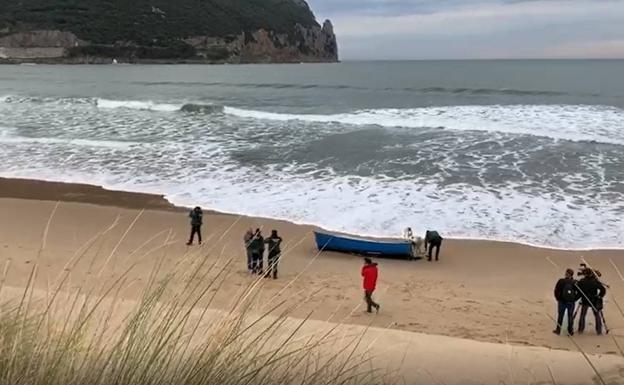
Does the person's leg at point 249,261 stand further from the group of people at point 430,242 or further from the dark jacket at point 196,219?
the group of people at point 430,242

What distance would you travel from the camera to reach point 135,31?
149 m

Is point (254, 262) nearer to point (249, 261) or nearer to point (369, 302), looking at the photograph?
point (249, 261)

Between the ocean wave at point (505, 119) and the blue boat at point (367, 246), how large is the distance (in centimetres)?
1967

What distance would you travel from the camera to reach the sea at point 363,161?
53.9 ft

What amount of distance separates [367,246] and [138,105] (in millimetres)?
38821

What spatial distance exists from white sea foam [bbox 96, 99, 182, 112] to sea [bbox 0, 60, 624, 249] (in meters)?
0.28

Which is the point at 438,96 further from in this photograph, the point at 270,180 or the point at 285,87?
the point at 270,180

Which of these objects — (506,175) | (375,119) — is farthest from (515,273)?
(375,119)

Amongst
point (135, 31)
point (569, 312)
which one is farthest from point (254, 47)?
point (569, 312)

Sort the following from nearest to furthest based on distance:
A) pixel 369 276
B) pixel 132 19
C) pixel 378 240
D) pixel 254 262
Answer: pixel 369 276 → pixel 254 262 → pixel 378 240 → pixel 132 19

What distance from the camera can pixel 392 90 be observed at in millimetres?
69188

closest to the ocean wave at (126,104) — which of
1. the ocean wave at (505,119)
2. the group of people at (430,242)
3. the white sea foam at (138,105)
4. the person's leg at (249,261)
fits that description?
the white sea foam at (138,105)

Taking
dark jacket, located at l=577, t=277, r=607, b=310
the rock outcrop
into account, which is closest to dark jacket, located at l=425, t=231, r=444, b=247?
dark jacket, located at l=577, t=277, r=607, b=310

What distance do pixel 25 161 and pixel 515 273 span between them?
1842 cm
